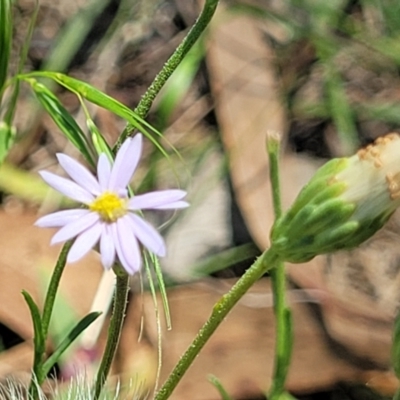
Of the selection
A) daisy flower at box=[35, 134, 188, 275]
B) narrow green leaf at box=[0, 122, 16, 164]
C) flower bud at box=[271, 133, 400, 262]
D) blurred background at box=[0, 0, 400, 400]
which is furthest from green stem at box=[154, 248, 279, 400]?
narrow green leaf at box=[0, 122, 16, 164]

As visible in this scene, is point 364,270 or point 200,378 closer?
point 200,378

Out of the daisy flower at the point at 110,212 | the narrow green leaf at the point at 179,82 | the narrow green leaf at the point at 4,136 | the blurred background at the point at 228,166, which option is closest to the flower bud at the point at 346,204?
the daisy flower at the point at 110,212

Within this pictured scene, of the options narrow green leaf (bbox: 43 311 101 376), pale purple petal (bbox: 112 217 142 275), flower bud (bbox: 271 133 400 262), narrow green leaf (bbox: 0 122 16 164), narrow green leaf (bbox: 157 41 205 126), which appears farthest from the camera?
narrow green leaf (bbox: 157 41 205 126)

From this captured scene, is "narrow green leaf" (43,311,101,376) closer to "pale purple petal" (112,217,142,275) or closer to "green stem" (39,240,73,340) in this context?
"green stem" (39,240,73,340)

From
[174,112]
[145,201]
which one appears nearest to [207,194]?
[174,112]

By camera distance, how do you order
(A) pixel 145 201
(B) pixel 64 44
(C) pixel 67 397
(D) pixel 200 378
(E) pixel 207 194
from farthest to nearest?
1. (B) pixel 64 44
2. (E) pixel 207 194
3. (D) pixel 200 378
4. (C) pixel 67 397
5. (A) pixel 145 201

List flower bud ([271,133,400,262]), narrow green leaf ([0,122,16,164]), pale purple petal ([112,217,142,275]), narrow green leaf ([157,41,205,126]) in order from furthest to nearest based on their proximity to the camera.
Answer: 1. narrow green leaf ([157,41,205,126])
2. narrow green leaf ([0,122,16,164])
3. flower bud ([271,133,400,262])
4. pale purple petal ([112,217,142,275])

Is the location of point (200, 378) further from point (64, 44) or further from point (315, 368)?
point (64, 44)

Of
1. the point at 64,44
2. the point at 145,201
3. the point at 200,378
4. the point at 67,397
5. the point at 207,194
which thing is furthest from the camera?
the point at 64,44
